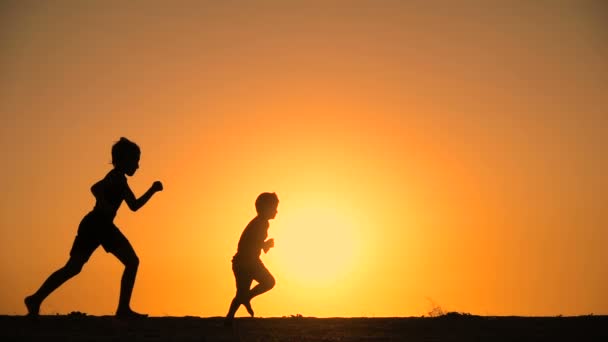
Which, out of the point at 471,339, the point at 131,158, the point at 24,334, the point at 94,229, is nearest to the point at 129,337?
the point at 24,334

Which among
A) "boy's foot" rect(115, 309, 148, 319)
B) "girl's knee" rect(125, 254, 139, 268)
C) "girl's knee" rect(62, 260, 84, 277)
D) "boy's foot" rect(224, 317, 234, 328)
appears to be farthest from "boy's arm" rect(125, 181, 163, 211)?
"boy's foot" rect(224, 317, 234, 328)

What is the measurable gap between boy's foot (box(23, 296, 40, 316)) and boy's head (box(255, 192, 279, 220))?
3382 mm

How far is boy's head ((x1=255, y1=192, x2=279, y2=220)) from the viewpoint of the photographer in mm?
13375

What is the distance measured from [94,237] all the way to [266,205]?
2.58 metres

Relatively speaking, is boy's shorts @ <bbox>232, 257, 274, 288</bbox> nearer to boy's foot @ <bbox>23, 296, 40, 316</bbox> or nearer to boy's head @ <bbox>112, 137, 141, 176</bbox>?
boy's head @ <bbox>112, 137, 141, 176</bbox>

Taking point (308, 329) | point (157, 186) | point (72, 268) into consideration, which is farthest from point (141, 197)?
point (308, 329)

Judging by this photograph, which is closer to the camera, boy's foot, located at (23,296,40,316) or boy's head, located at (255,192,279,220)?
boy's foot, located at (23,296,40,316)

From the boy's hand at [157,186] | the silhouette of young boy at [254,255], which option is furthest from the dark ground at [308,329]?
the boy's hand at [157,186]

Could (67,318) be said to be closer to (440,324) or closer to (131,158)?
(131,158)

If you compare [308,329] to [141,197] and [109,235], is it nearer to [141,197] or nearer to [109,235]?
[141,197]

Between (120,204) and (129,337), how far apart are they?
2.40 metres

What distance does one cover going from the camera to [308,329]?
1221 cm

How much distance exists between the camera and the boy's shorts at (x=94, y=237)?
1216 cm

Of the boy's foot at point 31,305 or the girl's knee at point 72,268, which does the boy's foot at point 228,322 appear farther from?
the boy's foot at point 31,305
